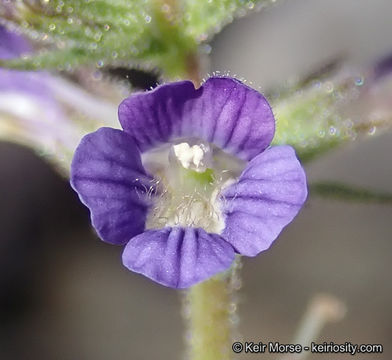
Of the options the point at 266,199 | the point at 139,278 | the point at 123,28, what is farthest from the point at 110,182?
the point at 139,278

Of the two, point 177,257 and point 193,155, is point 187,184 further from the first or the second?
point 177,257

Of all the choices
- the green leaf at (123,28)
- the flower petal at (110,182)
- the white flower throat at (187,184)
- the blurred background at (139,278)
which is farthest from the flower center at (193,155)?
the blurred background at (139,278)

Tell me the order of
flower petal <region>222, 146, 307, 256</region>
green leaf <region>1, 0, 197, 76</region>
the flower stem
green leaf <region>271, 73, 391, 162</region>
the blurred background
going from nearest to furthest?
flower petal <region>222, 146, 307, 256</region>
green leaf <region>1, 0, 197, 76</region>
green leaf <region>271, 73, 391, 162</region>
the flower stem
the blurred background

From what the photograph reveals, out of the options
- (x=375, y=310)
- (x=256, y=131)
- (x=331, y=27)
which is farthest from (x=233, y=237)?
(x=331, y=27)

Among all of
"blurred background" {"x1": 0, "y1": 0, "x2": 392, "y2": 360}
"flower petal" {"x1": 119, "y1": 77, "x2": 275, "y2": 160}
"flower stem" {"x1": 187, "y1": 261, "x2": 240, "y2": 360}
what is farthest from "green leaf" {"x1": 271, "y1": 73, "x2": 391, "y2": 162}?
"blurred background" {"x1": 0, "y1": 0, "x2": 392, "y2": 360}

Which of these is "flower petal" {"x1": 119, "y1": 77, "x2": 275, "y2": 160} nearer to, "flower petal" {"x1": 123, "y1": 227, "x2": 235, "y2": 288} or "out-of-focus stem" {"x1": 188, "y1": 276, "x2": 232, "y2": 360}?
"flower petal" {"x1": 123, "y1": 227, "x2": 235, "y2": 288}

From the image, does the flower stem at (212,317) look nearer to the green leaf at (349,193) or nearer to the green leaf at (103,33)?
the green leaf at (349,193)
